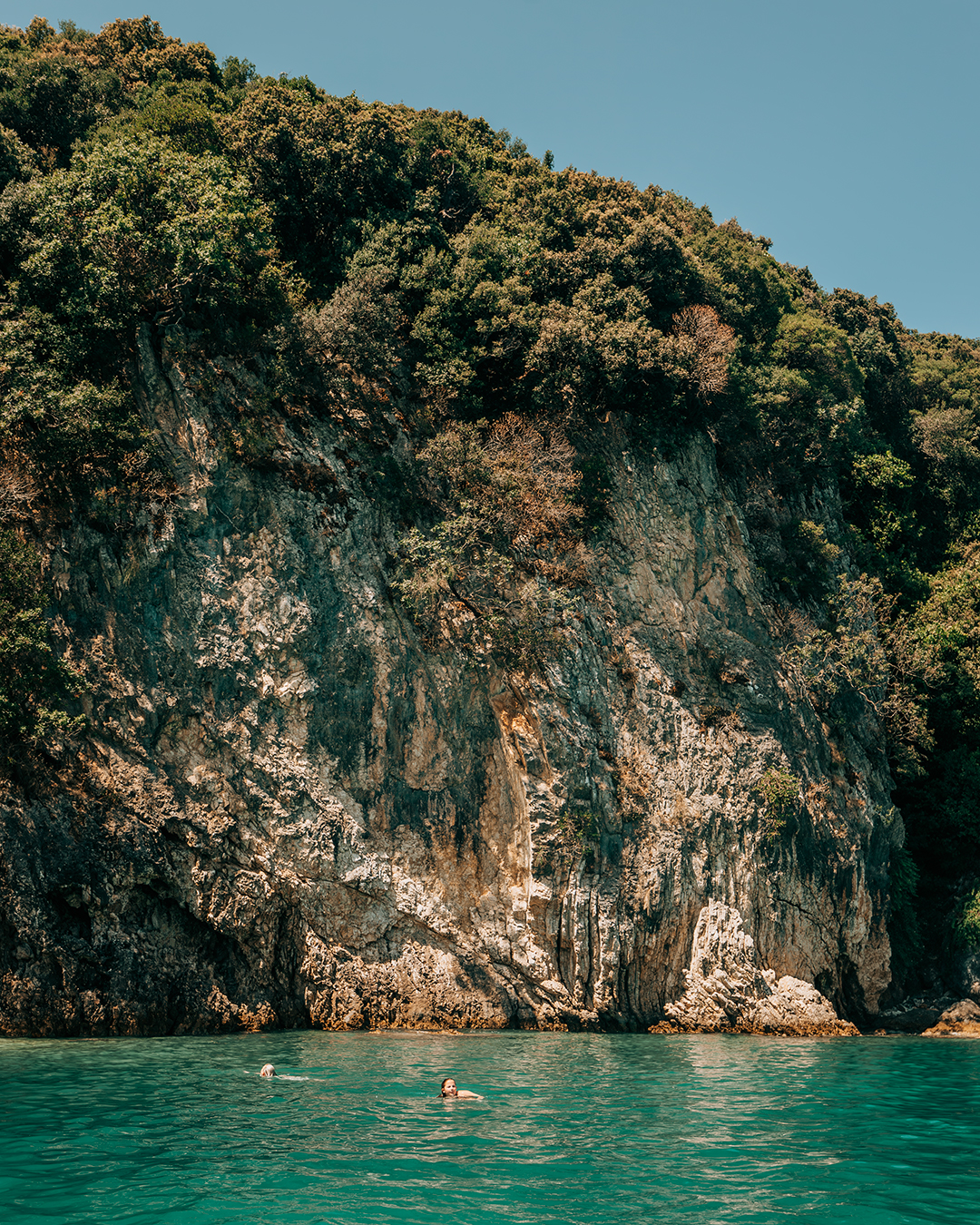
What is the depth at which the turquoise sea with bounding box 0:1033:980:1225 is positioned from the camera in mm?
9430

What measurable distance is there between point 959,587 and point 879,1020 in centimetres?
1574

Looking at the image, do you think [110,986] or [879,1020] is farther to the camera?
[879,1020]

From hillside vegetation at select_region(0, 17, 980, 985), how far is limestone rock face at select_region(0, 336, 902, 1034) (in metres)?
1.09

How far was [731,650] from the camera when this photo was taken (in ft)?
96.8

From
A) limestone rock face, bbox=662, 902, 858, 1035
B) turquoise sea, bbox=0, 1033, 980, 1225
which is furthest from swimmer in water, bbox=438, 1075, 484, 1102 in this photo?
limestone rock face, bbox=662, 902, 858, 1035

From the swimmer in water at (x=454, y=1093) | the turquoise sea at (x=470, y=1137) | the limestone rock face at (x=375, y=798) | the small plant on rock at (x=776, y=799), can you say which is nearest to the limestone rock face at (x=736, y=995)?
Result: the limestone rock face at (x=375, y=798)

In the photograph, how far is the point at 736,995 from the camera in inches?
1015

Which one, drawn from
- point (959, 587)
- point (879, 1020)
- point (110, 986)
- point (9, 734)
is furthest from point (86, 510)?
point (959, 587)

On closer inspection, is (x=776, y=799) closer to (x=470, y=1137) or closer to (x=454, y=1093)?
(x=454, y=1093)

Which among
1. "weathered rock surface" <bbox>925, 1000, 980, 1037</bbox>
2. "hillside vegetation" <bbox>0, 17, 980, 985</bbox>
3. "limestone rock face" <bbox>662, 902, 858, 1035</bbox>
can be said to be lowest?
"weathered rock surface" <bbox>925, 1000, 980, 1037</bbox>

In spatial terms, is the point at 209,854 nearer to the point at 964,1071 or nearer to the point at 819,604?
the point at 964,1071

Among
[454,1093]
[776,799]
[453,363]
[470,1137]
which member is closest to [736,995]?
[776,799]

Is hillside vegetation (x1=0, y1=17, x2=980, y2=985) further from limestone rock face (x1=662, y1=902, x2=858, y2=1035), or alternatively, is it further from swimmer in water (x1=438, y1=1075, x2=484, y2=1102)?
swimmer in water (x1=438, y1=1075, x2=484, y2=1102)

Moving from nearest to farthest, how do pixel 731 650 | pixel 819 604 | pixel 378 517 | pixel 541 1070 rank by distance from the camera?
pixel 541 1070, pixel 378 517, pixel 731 650, pixel 819 604
